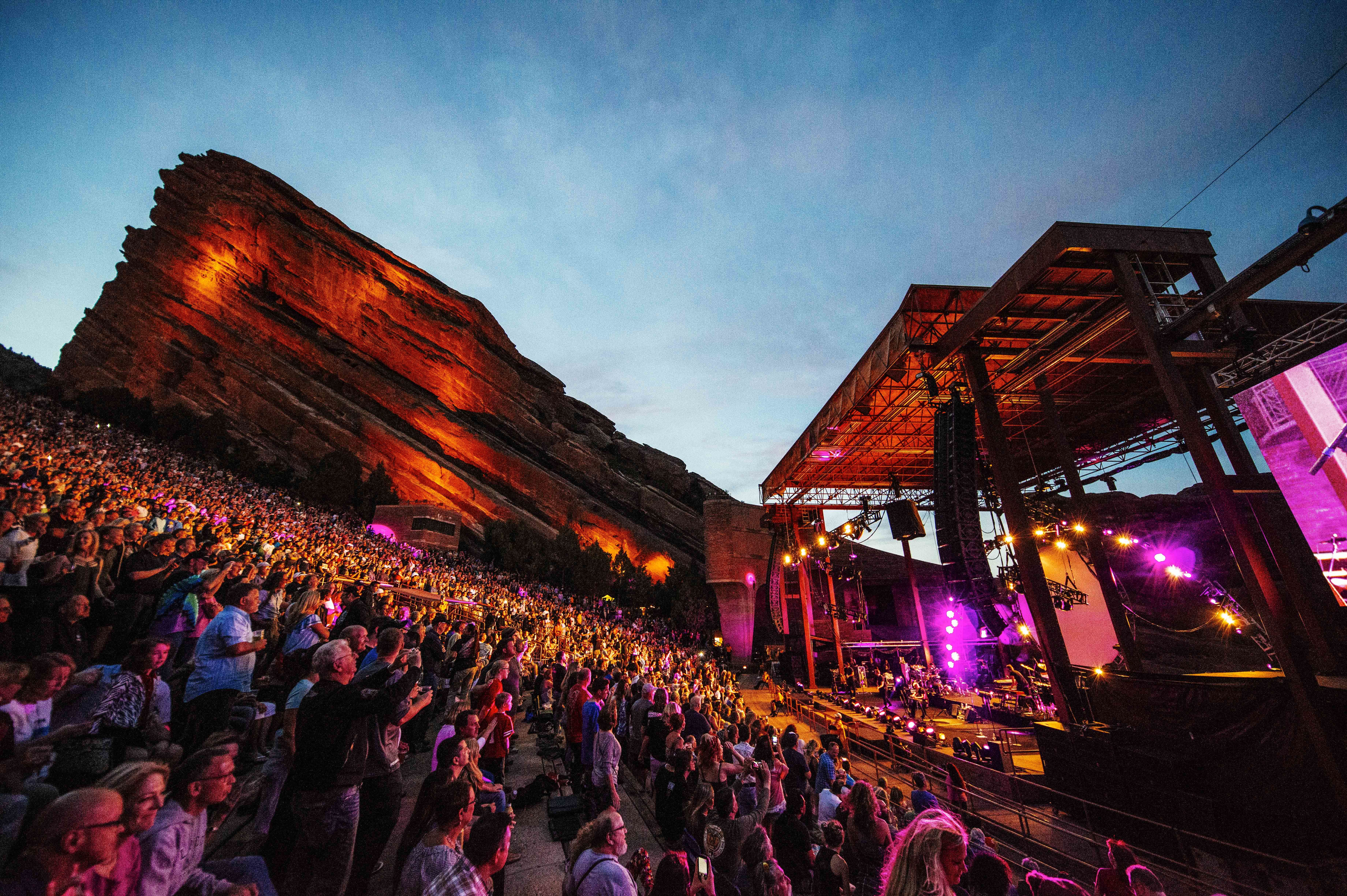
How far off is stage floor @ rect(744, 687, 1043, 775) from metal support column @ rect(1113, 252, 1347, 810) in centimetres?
329

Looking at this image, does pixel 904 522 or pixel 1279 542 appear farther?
pixel 904 522

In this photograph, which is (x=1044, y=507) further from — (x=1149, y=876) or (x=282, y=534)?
(x=282, y=534)

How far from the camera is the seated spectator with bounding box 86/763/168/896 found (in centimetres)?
159

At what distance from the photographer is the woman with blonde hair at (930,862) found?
2.37m

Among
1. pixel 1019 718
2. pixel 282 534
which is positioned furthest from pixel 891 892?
pixel 282 534

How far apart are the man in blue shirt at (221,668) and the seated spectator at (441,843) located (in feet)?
8.48

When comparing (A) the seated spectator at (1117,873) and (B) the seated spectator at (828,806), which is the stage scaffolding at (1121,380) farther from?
(B) the seated spectator at (828,806)

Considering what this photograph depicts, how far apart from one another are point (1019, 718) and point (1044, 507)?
227 inches

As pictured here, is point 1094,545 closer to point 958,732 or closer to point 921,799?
point 958,732

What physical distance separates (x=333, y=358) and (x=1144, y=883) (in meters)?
44.0

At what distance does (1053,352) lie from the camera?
1070 centimetres

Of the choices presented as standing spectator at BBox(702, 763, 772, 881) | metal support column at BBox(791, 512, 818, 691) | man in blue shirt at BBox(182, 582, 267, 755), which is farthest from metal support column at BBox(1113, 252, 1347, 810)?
metal support column at BBox(791, 512, 818, 691)

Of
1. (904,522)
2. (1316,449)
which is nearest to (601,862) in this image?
(1316,449)

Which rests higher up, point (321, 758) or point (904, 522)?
point (904, 522)
